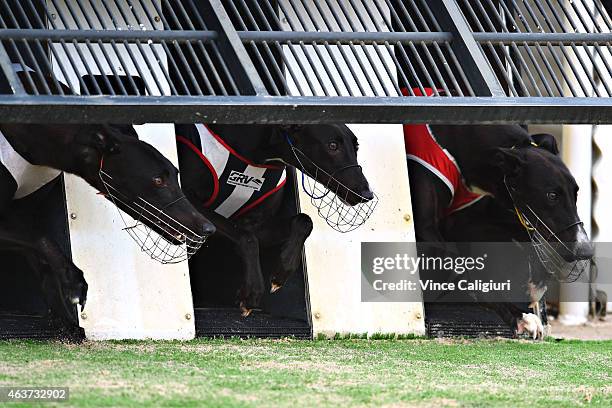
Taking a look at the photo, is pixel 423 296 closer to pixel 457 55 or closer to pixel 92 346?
pixel 92 346

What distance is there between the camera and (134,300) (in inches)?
262

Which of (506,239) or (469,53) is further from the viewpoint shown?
(506,239)

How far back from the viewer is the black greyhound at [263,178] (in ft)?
20.3

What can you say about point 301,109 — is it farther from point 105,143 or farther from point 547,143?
point 547,143

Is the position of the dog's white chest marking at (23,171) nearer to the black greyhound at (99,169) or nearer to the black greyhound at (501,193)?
the black greyhound at (99,169)

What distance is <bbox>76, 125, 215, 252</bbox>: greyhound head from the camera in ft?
19.1

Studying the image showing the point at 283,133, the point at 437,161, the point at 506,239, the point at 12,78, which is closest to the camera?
the point at 12,78

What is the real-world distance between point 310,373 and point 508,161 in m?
2.30

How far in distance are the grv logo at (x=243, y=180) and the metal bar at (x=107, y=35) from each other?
7.11 ft

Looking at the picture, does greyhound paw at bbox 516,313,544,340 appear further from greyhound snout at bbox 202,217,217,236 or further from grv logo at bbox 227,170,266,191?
greyhound snout at bbox 202,217,217,236

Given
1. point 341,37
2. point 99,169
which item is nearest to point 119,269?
point 99,169

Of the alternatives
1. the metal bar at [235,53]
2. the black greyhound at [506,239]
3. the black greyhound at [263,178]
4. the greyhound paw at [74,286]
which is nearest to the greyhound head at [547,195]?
the black greyhound at [506,239]

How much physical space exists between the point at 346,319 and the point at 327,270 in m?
0.30

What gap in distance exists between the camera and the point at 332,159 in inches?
244
